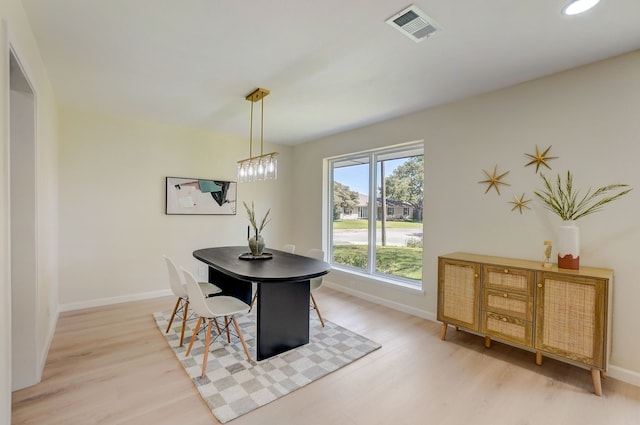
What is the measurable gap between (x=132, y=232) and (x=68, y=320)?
121cm

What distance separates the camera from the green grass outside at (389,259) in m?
3.92

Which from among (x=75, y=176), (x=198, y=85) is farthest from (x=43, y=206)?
(x=198, y=85)

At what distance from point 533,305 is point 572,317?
25 cm

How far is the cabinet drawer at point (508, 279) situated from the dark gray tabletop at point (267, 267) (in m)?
1.44

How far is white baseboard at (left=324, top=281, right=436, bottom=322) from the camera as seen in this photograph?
3.58 meters

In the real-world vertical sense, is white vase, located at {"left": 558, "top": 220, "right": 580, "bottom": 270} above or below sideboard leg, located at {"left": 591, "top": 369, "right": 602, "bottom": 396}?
above

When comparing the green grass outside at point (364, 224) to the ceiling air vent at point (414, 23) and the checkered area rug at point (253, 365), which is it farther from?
the ceiling air vent at point (414, 23)

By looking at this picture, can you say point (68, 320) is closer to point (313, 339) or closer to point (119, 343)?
point (119, 343)

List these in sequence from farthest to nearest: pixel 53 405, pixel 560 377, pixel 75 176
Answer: pixel 75 176, pixel 560 377, pixel 53 405

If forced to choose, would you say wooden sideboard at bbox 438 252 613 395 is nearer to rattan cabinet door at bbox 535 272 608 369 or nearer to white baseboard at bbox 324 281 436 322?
rattan cabinet door at bbox 535 272 608 369

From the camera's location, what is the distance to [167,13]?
1846 mm

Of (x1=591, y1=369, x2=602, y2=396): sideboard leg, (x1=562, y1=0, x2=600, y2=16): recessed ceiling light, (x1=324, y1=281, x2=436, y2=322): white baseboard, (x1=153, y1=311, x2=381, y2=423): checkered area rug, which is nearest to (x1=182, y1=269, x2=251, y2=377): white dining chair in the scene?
(x1=153, y1=311, x2=381, y2=423): checkered area rug

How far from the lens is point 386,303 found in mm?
4031

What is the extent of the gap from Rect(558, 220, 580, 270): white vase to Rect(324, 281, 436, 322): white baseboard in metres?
1.50
